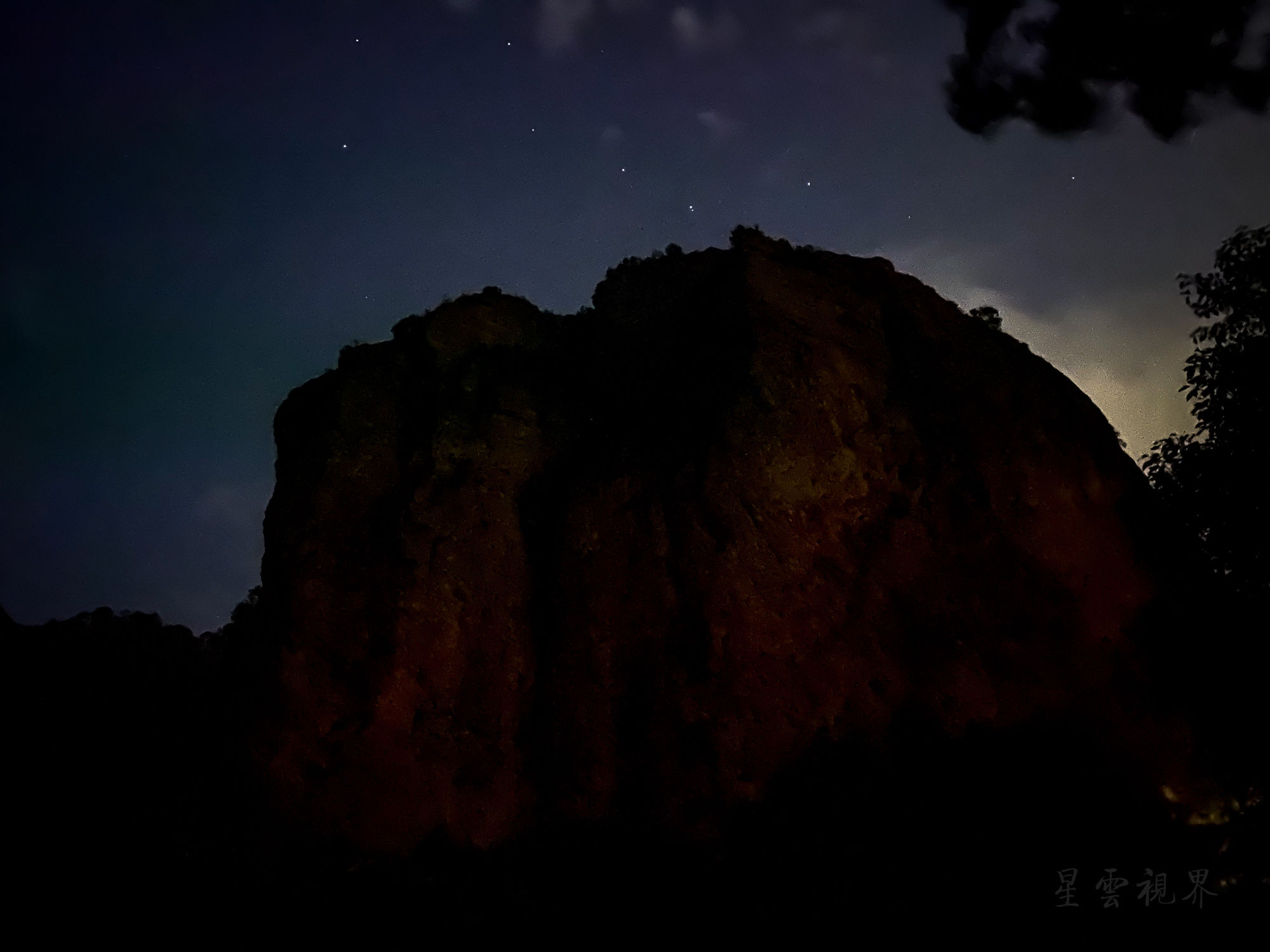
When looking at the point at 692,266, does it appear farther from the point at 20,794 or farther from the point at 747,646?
the point at 20,794

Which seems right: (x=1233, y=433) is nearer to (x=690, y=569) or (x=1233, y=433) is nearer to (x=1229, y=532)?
(x=1229, y=532)

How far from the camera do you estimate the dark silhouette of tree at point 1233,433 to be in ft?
36.7

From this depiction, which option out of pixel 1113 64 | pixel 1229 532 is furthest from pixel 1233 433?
pixel 1113 64

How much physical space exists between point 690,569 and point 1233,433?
988cm

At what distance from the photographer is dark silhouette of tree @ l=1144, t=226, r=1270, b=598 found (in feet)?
36.7

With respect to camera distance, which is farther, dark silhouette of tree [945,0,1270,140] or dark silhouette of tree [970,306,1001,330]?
dark silhouette of tree [970,306,1001,330]

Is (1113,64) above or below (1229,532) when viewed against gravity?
above

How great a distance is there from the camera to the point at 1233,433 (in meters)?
11.6

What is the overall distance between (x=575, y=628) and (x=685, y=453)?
362cm

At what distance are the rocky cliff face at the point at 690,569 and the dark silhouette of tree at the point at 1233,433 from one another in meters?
1.25

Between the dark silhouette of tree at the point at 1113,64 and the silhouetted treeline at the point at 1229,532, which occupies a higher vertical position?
the dark silhouette of tree at the point at 1113,64

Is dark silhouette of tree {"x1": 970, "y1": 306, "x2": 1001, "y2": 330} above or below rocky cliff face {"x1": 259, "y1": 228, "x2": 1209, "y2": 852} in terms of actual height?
above

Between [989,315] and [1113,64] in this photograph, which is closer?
[1113,64]

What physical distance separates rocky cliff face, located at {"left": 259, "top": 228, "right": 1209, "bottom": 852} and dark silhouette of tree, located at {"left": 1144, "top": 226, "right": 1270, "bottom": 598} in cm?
125
